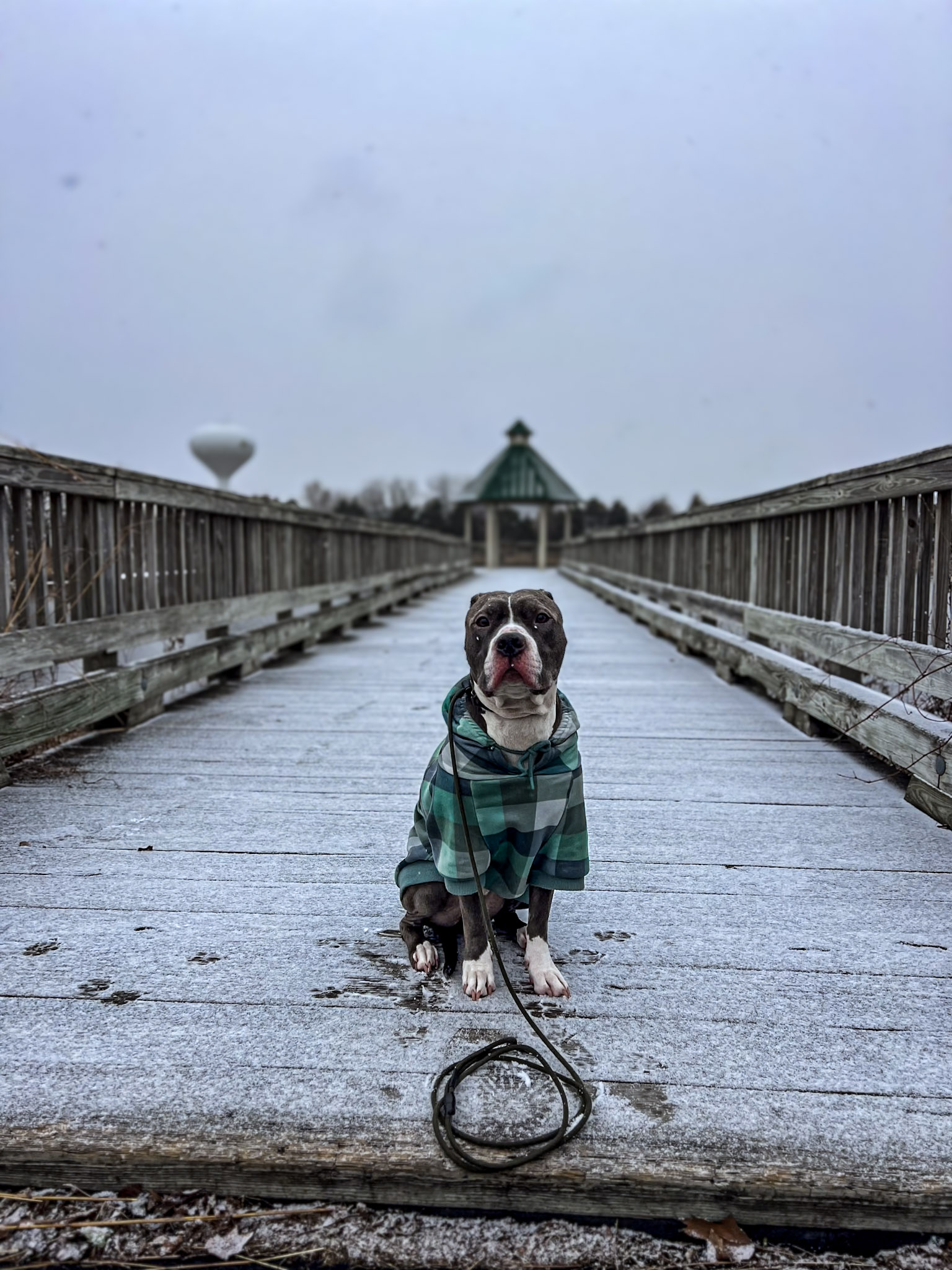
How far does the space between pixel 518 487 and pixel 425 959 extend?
29.4 meters

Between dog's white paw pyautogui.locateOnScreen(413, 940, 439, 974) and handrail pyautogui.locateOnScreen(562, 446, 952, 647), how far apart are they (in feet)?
7.05

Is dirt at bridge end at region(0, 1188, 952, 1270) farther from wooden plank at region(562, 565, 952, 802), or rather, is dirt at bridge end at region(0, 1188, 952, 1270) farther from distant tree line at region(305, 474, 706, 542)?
distant tree line at region(305, 474, 706, 542)

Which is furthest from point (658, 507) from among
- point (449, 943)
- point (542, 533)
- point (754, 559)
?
point (449, 943)

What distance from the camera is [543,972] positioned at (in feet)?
6.24

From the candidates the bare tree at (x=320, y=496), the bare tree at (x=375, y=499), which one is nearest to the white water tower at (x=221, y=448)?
the bare tree at (x=320, y=496)

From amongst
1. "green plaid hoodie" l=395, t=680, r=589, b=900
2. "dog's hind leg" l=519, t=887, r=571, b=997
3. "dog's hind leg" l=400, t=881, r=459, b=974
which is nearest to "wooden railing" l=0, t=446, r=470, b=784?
"dog's hind leg" l=400, t=881, r=459, b=974

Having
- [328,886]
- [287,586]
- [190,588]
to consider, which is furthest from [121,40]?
Result: [328,886]

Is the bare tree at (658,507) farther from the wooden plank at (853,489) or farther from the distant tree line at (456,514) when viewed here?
the wooden plank at (853,489)

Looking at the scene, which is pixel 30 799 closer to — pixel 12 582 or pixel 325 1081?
pixel 12 582

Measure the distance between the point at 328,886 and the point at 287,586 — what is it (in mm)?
5260

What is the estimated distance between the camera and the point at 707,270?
22219 millimetres

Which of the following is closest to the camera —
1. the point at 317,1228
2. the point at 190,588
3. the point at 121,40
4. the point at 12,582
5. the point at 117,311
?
the point at 317,1228

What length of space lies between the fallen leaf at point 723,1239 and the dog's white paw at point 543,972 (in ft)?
1.88

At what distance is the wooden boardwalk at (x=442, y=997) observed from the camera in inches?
53.6
